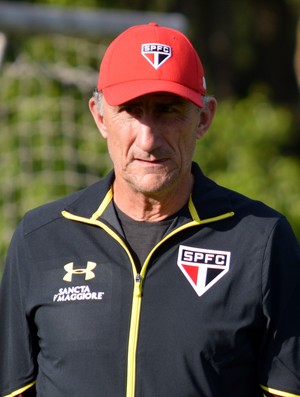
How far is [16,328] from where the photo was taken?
394 centimetres

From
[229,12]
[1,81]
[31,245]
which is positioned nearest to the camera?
[31,245]

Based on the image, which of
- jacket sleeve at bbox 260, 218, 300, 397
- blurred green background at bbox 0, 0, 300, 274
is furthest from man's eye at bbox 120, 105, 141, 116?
blurred green background at bbox 0, 0, 300, 274

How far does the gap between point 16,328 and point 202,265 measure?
0.67m

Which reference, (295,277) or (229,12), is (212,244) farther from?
(229,12)

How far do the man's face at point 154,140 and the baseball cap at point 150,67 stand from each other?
33mm

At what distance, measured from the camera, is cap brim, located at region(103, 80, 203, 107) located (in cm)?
368

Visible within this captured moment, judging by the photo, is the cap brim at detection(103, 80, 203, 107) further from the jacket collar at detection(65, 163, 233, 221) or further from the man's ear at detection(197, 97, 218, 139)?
the jacket collar at detection(65, 163, 233, 221)

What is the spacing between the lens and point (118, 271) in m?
3.77

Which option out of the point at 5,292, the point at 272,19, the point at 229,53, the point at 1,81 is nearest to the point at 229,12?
the point at 229,53

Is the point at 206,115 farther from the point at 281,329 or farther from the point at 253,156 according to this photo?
the point at 253,156

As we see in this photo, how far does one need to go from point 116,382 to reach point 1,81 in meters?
5.70

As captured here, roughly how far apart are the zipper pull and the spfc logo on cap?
0.65 meters

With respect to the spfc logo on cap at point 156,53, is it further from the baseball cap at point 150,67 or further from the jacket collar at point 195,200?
the jacket collar at point 195,200

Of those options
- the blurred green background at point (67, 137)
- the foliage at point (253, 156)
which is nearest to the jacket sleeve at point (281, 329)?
the blurred green background at point (67, 137)
